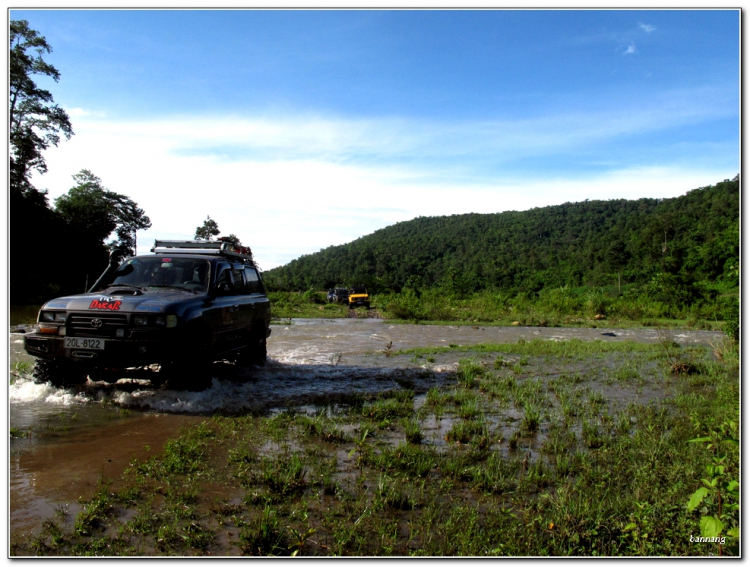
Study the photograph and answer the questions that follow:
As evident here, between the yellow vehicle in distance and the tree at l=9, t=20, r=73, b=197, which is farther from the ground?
the tree at l=9, t=20, r=73, b=197

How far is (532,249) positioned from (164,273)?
99252 mm

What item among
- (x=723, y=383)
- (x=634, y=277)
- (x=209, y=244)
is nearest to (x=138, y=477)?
(x=209, y=244)

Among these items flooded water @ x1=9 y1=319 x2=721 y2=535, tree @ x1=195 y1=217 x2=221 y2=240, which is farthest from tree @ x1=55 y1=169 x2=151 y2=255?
flooded water @ x1=9 y1=319 x2=721 y2=535

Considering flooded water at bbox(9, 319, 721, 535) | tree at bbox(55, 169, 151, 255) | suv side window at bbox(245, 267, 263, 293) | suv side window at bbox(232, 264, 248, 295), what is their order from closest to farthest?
flooded water at bbox(9, 319, 721, 535) < suv side window at bbox(232, 264, 248, 295) < suv side window at bbox(245, 267, 263, 293) < tree at bbox(55, 169, 151, 255)

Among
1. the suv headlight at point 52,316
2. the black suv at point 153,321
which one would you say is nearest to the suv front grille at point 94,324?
the black suv at point 153,321

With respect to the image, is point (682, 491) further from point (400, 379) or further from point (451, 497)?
point (400, 379)

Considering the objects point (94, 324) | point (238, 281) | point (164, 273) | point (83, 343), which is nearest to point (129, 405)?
point (83, 343)

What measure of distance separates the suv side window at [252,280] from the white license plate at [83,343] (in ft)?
11.2

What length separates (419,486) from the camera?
14.3ft

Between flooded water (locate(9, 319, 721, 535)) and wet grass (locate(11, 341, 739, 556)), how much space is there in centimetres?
33

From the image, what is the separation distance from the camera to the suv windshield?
26.5 feet

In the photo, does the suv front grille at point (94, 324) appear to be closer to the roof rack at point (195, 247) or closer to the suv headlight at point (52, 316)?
the suv headlight at point (52, 316)

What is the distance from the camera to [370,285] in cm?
5619

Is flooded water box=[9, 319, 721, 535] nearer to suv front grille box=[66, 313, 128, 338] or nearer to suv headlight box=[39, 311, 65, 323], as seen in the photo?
suv front grille box=[66, 313, 128, 338]
